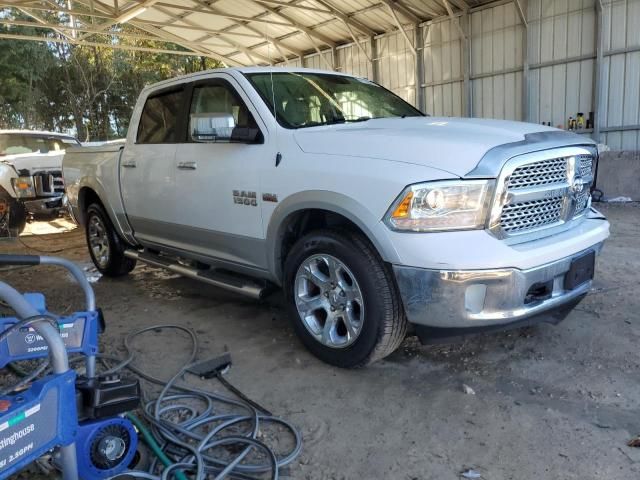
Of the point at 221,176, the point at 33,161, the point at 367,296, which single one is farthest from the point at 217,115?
the point at 33,161

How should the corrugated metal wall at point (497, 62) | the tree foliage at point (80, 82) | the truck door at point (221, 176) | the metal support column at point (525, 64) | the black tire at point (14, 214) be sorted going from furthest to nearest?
the tree foliage at point (80, 82) < the corrugated metal wall at point (497, 62) < the metal support column at point (525, 64) < the black tire at point (14, 214) < the truck door at point (221, 176)

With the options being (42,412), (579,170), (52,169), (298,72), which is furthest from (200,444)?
(52,169)

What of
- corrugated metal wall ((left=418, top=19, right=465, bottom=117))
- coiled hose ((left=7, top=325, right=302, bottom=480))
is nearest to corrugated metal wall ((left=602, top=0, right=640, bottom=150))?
corrugated metal wall ((left=418, top=19, right=465, bottom=117))

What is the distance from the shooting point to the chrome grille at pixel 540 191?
2.75m

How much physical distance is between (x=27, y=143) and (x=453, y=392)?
10.4 metres

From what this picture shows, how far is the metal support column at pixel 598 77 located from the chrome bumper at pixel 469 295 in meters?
9.49

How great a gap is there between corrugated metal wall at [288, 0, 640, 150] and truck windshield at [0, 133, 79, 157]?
9.23 meters

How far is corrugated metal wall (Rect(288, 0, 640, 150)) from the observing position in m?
10.4

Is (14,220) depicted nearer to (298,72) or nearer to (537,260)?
(298,72)

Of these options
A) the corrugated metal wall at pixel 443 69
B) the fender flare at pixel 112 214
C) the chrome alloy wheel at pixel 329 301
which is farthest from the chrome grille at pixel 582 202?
the corrugated metal wall at pixel 443 69

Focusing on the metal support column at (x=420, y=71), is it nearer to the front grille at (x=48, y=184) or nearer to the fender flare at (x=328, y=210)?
the front grille at (x=48, y=184)

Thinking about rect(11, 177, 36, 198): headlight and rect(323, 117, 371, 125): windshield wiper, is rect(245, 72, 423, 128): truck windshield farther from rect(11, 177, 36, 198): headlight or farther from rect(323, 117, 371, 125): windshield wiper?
rect(11, 177, 36, 198): headlight

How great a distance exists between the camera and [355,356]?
313cm

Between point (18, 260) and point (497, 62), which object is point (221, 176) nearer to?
point (18, 260)
